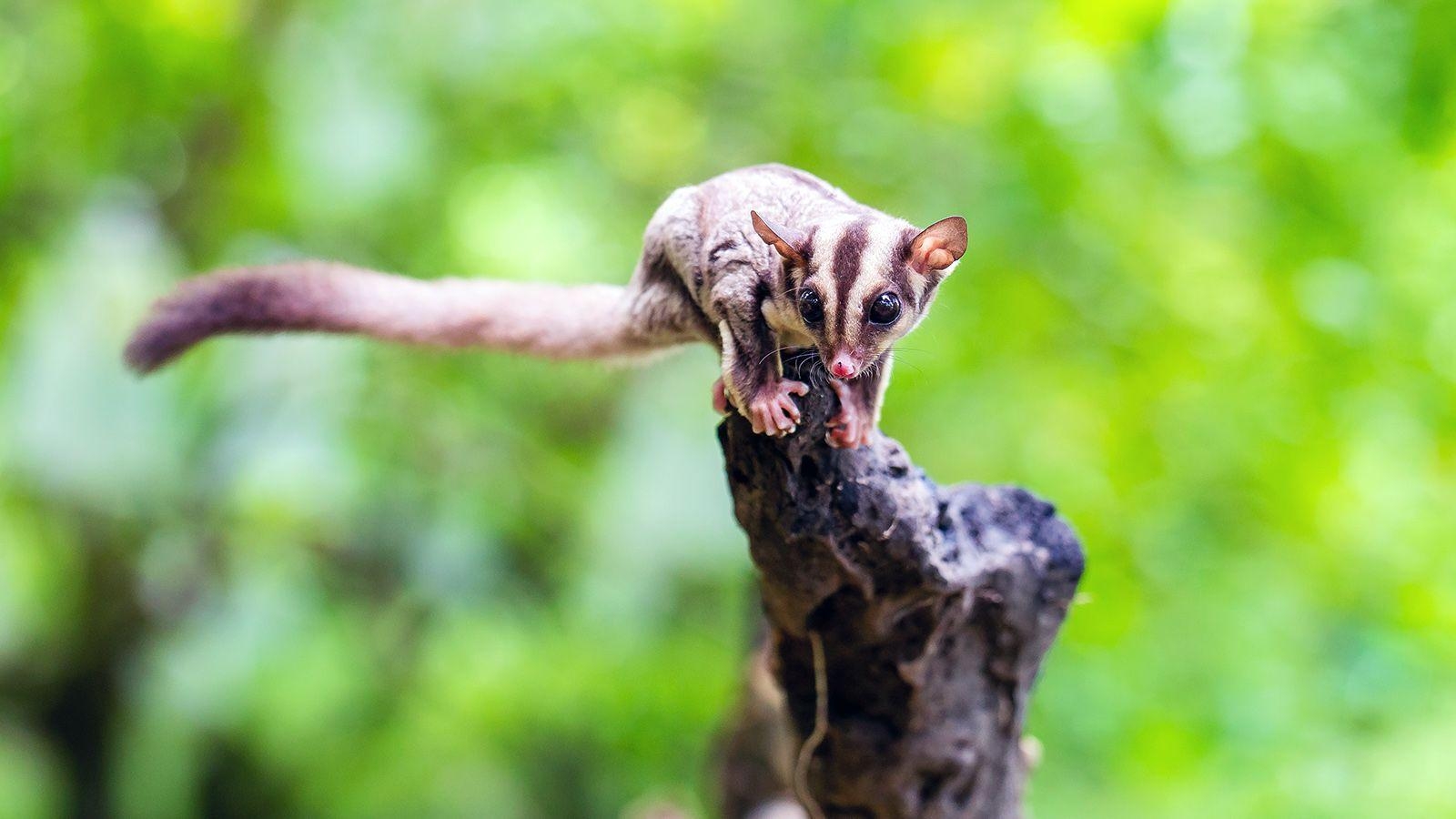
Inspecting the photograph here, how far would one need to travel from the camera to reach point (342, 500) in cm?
394

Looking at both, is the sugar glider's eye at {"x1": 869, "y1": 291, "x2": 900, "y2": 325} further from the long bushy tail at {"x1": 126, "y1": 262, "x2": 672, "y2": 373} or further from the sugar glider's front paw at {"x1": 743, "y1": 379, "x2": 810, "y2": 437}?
the long bushy tail at {"x1": 126, "y1": 262, "x2": 672, "y2": 373}

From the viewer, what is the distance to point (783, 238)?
169cm

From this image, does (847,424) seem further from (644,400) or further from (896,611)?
(644,400)

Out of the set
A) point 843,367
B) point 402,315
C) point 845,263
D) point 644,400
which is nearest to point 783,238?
point 845,263

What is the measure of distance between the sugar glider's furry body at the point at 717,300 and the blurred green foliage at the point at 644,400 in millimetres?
1448

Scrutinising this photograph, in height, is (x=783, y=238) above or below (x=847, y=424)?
above

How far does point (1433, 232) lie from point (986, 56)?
4.58ft

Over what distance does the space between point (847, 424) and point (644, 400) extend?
7.72 ft

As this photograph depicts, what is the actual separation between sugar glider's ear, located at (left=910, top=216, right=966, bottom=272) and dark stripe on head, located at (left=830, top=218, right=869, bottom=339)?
85 millimetres

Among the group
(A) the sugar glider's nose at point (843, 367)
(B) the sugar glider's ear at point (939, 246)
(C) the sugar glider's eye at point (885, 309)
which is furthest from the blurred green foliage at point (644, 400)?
(A) the sugar glider's nose at point (843, 367)

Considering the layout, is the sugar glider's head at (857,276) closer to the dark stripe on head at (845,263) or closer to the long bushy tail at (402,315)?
the dark stripe on head at (845,263)

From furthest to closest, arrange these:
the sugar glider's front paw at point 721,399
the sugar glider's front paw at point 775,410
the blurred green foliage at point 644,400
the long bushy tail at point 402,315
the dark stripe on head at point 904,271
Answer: the blurred green foliage at point 644,400, the long bushy tail at point 402,315, the sugar glider's front paw at point 721,399, the dark stripe on head at point 904,271, the sugar glider's front paw at point 775,410

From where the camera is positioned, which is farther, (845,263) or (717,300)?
(717,300)

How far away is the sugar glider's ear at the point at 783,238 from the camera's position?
5.49ft
